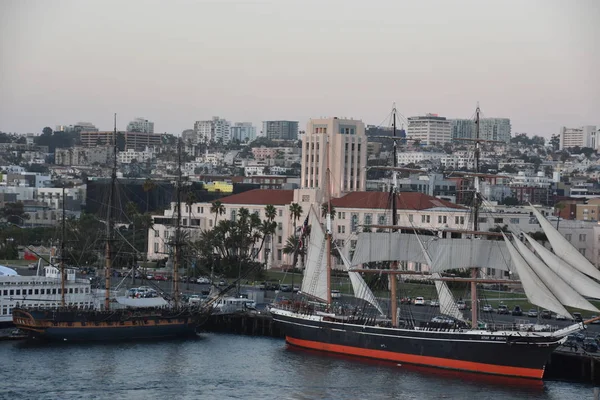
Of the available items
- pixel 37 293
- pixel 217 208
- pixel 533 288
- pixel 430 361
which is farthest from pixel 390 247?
pixel 217 208

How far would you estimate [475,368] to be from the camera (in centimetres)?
8394

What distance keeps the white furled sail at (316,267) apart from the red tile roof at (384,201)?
34.5 m

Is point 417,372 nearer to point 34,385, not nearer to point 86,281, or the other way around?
point 34,385

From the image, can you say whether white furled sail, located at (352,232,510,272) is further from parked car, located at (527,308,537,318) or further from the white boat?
the white boat

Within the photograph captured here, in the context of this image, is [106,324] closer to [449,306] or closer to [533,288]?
[449,306]

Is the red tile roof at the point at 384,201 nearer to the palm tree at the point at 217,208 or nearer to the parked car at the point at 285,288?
the palm tree at the point at 217,208

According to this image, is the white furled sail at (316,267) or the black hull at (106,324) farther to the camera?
the white furled sail at (316,267)

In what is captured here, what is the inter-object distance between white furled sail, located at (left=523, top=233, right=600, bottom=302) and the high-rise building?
72989 millimetres

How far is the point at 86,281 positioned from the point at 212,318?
34.7ft

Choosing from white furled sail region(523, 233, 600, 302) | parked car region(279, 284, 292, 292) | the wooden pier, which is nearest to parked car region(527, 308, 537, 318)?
white furled sail region(523, 233, 600, 302)

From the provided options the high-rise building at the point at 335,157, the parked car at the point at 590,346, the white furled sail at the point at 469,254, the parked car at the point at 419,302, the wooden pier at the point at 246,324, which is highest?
the high-rise building at the point at 335,157

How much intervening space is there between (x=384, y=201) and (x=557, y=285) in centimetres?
5246

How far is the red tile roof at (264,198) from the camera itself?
14900cm

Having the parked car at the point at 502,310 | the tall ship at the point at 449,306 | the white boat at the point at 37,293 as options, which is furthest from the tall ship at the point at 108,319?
the parked car at the point at 502,310
